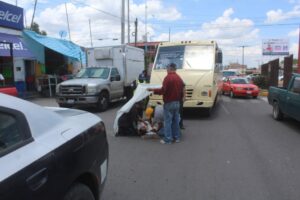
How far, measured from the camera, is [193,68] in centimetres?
1358

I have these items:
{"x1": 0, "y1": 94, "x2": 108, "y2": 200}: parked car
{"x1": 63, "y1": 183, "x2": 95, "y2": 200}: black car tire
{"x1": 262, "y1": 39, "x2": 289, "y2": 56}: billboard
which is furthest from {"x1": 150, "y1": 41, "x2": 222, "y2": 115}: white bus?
{"x1": 262, "y1": 39, "x2": 289, "y2": 56}: billboard

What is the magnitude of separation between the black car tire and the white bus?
9.70 meters

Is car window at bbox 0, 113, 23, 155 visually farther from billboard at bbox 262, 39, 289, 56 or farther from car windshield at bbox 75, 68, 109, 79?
billboard at bbox 262, 39, 289, 56

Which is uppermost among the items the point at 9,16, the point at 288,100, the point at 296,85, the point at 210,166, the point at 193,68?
the point at 9,16

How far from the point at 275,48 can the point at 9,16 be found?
4987 cm

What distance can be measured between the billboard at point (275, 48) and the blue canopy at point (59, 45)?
1666 inches

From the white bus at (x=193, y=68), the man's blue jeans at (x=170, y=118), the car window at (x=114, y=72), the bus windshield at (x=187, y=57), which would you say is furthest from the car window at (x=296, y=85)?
the car window at (x=114, y=72)

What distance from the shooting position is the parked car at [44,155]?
2.47 metres

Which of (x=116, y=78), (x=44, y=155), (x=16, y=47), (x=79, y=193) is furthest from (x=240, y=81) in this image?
(x=44, y=155)

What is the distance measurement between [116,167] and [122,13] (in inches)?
985

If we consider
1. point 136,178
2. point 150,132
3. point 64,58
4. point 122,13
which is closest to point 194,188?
point 136,178

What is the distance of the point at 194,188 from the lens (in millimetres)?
5527

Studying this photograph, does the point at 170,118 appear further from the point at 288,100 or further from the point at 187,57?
the point at 187,57

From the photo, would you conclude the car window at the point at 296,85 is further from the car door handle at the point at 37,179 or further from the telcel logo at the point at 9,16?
the telcel logo at the point at 9,16
